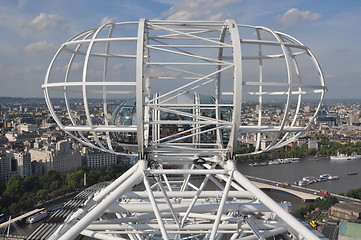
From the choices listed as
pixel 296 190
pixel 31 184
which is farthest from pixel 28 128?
pixel 296 190

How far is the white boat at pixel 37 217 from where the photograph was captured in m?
18.0

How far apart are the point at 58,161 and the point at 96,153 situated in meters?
3.84

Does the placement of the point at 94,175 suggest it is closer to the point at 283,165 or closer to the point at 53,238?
the point at 283,165

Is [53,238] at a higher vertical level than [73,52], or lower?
lower

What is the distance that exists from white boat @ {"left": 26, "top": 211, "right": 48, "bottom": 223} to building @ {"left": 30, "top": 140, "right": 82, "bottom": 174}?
12635mm

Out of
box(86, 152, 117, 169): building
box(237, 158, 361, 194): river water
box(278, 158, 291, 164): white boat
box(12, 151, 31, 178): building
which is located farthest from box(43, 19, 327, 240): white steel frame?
box(278, 158, 291, 164): white boat

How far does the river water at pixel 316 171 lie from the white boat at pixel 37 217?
52.9ft

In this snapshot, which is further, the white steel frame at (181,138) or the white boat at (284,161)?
the white boat at (284,161)

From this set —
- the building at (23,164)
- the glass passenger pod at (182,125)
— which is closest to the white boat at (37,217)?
the building at (23,164)

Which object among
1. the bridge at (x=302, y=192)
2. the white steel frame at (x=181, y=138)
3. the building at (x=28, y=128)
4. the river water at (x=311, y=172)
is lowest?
the river water at (x=311, y=172)

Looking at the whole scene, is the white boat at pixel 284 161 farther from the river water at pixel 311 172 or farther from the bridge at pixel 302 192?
the bridge at pixel 302 192

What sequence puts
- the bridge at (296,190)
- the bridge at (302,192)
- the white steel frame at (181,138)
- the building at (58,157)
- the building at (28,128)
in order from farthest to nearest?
the building at (28,128) → the building at (58,157) → the bridge at (296,190) → the bridge at (302,192) → the white steel frame at (181,138)

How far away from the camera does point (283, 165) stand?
3534cm

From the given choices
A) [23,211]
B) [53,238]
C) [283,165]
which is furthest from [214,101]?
[283,165]
